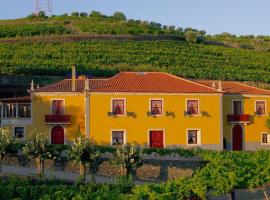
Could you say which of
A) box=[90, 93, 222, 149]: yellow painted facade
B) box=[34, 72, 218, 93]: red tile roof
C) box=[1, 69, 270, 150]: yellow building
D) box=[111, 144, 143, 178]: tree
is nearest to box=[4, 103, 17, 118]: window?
box=[1, 69, 270, 150]: yellow building

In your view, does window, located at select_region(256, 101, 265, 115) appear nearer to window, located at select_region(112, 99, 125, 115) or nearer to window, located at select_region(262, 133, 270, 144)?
window, located at select_region(262, 133, 270, 144)

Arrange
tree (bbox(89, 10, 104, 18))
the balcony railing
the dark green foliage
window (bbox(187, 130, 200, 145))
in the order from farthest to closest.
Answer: tree (bbox(89, 10, 104, 18))
the dark green foliage
the balcony railing
window (bbox(187, 130, 200, 145))

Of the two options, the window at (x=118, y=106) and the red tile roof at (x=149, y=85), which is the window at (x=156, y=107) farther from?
the window at (x=118, y=106)

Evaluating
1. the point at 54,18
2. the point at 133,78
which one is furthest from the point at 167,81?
the point at 54,18

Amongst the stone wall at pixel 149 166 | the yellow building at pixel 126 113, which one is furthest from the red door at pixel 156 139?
the stone wall at pixel 149 166

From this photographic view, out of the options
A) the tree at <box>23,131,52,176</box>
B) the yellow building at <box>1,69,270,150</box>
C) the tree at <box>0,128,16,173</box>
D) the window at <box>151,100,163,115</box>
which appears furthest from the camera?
the window at <box>151,100,163,115</box>

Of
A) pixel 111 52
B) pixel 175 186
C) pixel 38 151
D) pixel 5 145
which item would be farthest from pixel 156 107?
pixel 111 52

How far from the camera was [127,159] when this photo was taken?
1314 inches

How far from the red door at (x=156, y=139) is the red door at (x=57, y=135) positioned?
260 inches

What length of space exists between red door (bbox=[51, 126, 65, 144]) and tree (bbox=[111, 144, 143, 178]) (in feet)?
33.8

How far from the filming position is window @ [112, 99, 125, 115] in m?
42.8

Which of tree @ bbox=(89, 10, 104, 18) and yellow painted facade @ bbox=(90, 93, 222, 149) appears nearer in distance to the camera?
yellow painted facade @ bbox=(90, 93, 222, 149)

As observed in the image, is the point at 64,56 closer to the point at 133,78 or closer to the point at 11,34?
the point at 11,34

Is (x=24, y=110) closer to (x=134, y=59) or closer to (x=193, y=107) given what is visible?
(x=193, y=107)
